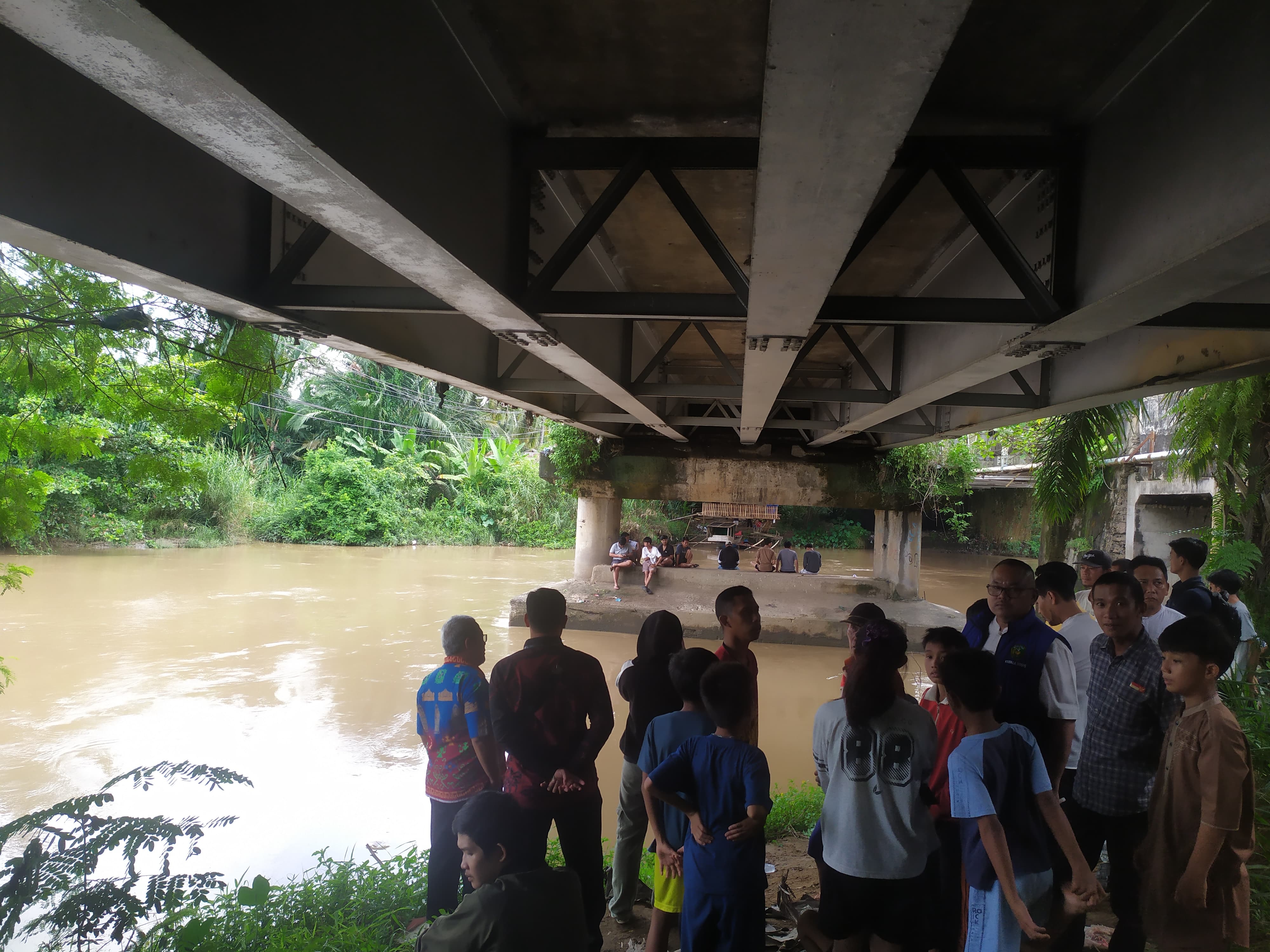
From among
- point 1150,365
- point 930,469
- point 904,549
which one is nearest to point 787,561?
point 904,549

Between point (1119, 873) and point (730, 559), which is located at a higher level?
point (730, 559)

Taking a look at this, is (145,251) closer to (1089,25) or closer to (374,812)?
(1089,25)

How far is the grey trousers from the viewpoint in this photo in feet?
12.6

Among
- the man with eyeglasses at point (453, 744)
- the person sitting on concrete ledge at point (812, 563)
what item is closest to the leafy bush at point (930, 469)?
the person sitting on concrete ledge at point (812, 563)

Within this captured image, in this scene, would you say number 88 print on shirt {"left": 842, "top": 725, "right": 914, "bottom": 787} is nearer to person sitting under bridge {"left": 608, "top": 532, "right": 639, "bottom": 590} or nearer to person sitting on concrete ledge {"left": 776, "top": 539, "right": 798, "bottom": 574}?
person sitting under bridge {"left": 608, "top": 532, "right": 639, "bottom": 590}

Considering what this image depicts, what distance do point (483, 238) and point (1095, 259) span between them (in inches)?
91.9

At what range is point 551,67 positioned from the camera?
108 inches

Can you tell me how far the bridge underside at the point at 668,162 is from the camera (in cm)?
159

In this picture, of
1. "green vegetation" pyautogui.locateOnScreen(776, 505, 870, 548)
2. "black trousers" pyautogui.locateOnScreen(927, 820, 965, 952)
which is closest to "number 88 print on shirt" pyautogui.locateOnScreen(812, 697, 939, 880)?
"black trousers" pyautogui.locateOnScreen(927, 820, 965, 952)

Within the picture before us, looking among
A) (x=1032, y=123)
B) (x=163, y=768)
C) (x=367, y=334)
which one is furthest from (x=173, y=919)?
(x=1032, y=123)

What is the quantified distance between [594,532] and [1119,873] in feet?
41.1

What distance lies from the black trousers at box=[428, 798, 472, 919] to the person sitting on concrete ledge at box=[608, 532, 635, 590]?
10.8m

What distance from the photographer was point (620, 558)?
14898 millimetres

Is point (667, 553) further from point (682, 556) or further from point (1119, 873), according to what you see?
point (1119, 873)
